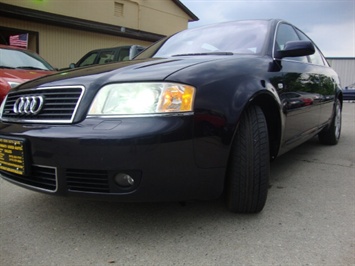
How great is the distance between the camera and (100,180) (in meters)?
1.91

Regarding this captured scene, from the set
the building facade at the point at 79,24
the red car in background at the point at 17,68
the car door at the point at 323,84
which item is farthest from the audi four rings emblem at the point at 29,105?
the building facade at the point at 79,24

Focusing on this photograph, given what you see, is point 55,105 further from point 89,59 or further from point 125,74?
point 89,59

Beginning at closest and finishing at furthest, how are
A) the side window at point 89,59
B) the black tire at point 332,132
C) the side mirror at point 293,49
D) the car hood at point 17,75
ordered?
the side mirror at point 293,49 → the black tire at point 332,132 → the car hood at point 17,75 → the side window at point 89,59

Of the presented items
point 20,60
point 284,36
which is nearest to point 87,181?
point 284,36

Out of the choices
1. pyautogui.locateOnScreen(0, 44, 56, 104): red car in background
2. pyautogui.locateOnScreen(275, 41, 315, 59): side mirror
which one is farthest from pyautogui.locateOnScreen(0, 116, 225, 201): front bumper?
pyautogui.locateOnScreen(0, 44, 56, 104): red car in background

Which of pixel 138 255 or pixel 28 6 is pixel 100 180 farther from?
pixel 28 6

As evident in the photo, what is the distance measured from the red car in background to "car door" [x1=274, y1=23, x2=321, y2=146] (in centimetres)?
366

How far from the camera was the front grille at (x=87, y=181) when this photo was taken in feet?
6.25

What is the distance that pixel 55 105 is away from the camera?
2.05 m

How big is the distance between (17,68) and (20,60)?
0.42 m

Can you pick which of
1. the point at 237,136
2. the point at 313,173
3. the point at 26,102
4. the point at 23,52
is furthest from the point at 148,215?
the point at 23,52

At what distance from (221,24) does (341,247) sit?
7.24 ft

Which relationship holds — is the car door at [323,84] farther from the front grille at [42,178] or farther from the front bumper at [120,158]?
the front grille at [42,178]

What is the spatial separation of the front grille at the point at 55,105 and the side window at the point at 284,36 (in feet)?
5.69
